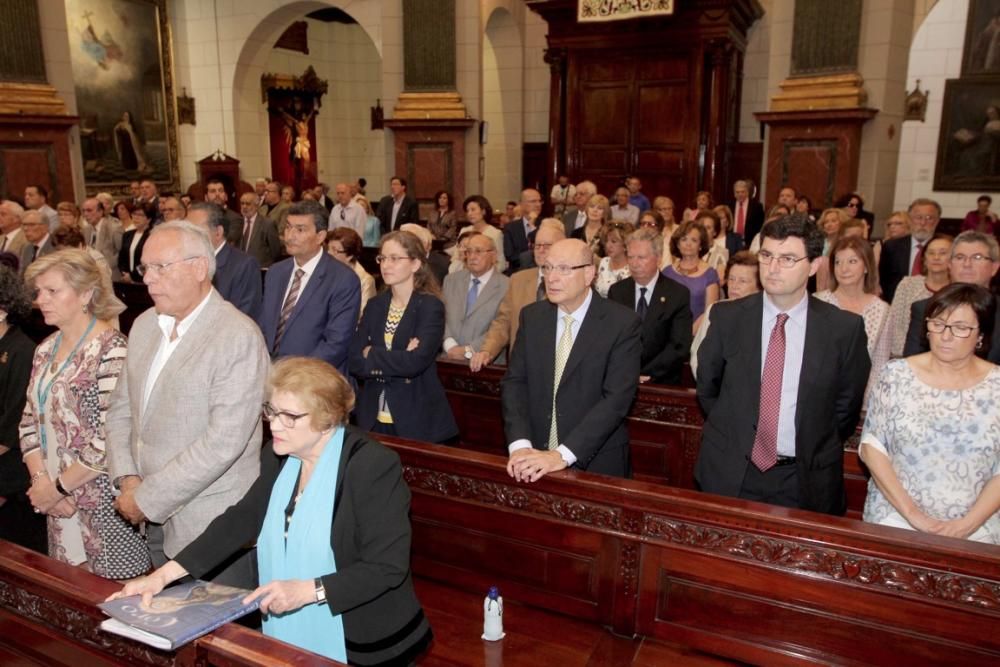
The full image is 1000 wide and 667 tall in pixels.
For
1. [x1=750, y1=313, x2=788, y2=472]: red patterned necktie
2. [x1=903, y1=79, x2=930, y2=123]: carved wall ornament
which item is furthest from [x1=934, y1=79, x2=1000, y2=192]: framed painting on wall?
[x1=750, y1=313, x2=788, y2=472]: red patterned necktie

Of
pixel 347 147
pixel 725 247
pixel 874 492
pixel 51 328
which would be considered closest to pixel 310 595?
pixel 874 492

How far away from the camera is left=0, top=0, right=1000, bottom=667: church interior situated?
233 centimetres

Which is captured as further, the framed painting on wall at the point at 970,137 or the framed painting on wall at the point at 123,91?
the framed painting on wall at the point at 123,91

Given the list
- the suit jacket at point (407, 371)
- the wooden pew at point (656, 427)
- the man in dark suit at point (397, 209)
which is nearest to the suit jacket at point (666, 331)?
the wooden pew at point (656, 427)

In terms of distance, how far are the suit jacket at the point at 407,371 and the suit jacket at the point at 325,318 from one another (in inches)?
6.8

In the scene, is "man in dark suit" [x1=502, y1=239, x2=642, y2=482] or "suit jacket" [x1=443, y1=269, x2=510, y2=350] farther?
"suit jacket" [x1=443, y1=269, x2=510, y2=350]

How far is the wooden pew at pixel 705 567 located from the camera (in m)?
2.25

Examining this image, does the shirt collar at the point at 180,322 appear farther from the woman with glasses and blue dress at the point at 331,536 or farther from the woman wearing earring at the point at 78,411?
the woman with glasses and blue dress at the point at 331,536

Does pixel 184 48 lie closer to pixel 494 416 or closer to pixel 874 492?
pixel 494 416

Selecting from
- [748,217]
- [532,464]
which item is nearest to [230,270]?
[532,464]

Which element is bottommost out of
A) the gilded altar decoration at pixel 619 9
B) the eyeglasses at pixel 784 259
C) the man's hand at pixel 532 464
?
the man's hand at pixel 532 464

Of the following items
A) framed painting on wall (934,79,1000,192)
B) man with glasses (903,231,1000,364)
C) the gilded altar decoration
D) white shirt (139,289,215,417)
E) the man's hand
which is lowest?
the man's hand

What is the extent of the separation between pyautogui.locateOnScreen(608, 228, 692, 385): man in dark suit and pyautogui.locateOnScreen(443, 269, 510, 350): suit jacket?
0.74 metres

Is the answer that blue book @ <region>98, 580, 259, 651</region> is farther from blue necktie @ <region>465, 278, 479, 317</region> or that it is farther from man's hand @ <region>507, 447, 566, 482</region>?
blue necktie @ <region>465, 278, 479, 317</region>
